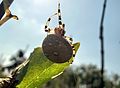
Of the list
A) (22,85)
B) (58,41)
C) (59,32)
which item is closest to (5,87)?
(22,85)

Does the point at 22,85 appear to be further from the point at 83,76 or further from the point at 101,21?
the point at 83,76

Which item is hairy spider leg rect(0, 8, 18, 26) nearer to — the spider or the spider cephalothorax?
the spider

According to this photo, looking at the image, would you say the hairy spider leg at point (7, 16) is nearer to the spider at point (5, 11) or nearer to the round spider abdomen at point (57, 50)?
the spider at point (5, 11)

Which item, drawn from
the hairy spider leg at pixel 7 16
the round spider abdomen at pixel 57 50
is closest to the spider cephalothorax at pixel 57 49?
the round spider abdomen at pixel 57 50

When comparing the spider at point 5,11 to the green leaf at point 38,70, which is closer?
the spider at point 5,11

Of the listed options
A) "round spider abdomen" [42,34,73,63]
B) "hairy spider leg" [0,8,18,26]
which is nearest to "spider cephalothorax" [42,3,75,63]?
"round spider abdomen" [42,34,73,63]

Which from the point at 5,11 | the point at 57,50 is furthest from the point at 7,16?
the point at 57,50

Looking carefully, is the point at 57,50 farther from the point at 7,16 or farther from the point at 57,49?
the point at 7,16
